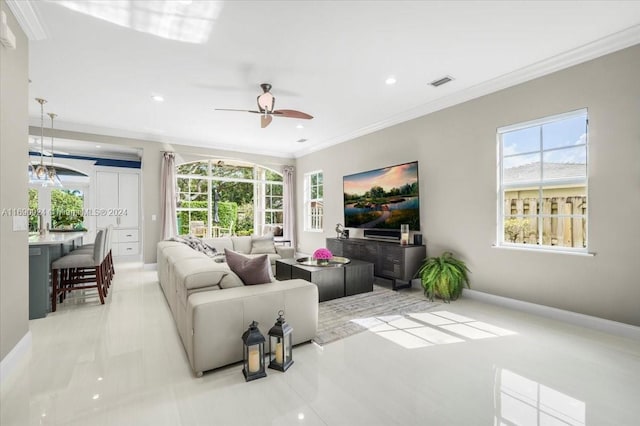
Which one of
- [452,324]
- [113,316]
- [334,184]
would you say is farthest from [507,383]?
[334,184]

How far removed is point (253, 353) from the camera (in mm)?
2076

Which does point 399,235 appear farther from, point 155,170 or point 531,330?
point 155,170

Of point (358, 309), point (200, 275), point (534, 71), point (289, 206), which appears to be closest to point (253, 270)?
point (200, 275)

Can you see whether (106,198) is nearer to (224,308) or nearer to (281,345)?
(224,308)

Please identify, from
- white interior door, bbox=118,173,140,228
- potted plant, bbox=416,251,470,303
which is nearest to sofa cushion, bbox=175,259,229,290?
potted plant, bbox=416,251,470,303

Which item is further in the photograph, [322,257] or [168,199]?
[168,199]

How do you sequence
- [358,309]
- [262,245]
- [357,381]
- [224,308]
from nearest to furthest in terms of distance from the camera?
[357,381] → [224,308] → [358,309] → [262,245]

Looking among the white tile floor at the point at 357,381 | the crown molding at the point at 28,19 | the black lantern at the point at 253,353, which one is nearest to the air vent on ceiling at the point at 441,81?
the white tile floor at the point at 357,381

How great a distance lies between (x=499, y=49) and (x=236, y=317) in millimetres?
3590

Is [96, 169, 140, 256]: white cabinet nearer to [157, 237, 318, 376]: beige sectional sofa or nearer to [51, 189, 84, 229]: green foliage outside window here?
[51, 189, 84, 229]: green foliage outside window

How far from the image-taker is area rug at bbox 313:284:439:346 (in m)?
2.91

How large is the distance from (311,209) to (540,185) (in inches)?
196

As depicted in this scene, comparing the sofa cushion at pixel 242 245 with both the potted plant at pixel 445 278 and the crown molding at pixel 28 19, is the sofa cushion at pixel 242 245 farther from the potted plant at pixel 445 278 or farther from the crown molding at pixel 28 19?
the crown molding at pixel 28 19

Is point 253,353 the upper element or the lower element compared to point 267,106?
lower
